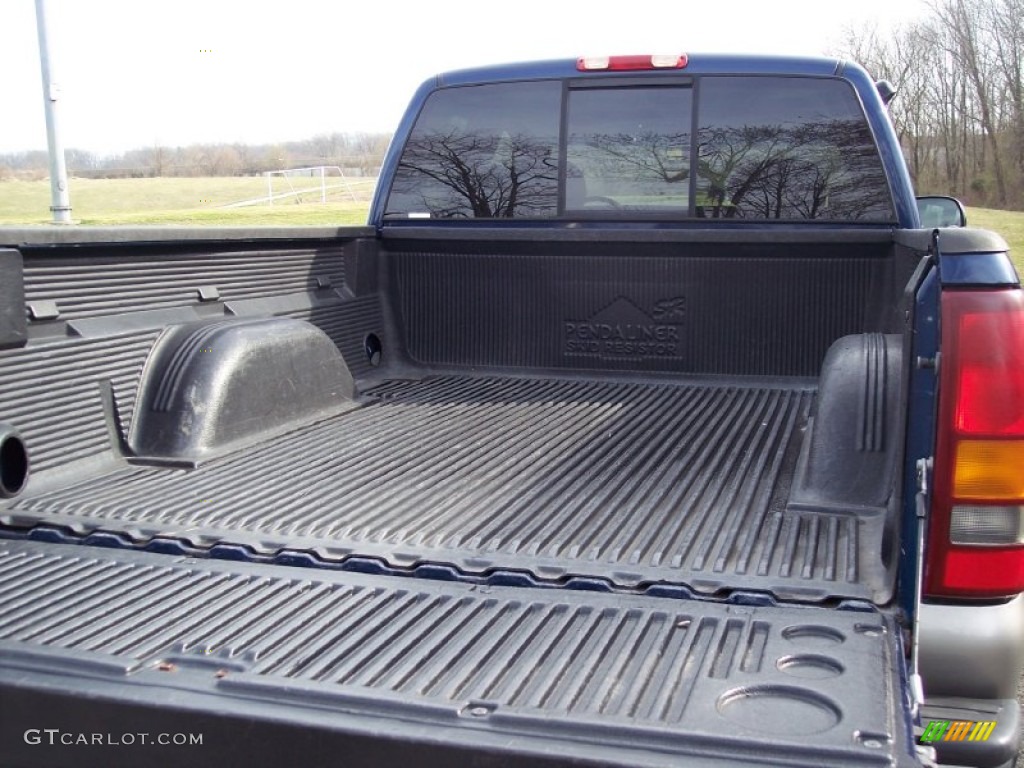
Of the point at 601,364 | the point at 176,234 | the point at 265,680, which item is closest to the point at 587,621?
the point at 265,680

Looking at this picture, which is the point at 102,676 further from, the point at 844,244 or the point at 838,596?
the point at 844,244

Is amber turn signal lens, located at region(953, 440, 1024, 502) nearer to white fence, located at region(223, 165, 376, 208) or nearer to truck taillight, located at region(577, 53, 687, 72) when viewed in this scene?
truck taillight, located at region(577, 53, 687, 72)

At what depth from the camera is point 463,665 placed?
1719 millimetres

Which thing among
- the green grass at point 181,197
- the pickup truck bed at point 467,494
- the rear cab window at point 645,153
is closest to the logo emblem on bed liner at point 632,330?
the pickup truck bed at point 467,494

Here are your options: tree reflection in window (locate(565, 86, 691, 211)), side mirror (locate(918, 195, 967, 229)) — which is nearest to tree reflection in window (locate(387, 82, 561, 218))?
tree reflection in window (locate(565, 86, 691, 211))

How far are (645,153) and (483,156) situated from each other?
2.31 feet

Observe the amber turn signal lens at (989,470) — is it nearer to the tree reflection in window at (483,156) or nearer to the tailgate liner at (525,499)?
the tailgate liner at (525,499)

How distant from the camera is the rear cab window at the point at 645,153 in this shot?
13.7 feet

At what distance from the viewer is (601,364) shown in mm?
4363

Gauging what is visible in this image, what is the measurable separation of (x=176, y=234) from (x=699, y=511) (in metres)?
1.79

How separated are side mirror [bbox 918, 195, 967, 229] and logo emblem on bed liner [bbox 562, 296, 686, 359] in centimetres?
116

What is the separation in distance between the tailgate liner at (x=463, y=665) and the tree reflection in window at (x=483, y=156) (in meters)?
2.68

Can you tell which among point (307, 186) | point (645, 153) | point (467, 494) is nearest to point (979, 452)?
point (467, 494)

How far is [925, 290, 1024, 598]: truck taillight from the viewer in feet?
6.18
